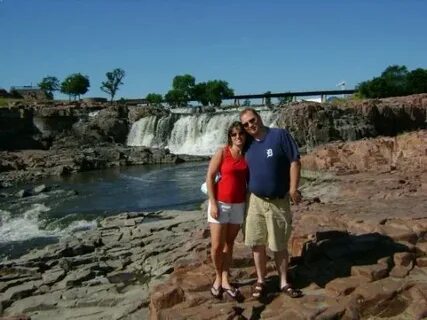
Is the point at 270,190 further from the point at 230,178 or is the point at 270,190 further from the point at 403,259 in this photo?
the point at 403,259

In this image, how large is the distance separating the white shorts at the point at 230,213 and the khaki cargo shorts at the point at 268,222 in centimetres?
10

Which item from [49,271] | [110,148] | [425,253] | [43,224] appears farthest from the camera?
[110,148]

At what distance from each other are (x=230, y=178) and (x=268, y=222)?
0.60 m

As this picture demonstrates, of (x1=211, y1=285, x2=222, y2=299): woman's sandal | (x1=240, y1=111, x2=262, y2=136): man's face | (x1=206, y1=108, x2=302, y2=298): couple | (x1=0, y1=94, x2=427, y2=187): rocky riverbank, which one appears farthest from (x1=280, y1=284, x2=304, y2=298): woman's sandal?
(x1=0, y1=94, x2=427, y2=187): rocky riverbank

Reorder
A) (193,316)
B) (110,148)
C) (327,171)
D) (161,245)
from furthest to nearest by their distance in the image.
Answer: (110,148), (327,171), (161,245), (193,316)

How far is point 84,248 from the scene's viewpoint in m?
11.9

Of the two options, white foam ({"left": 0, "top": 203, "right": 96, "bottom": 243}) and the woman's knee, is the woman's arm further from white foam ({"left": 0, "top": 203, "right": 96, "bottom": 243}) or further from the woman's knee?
white foam ({"left": 0, "top": 203, "right": 96, "bottom": 243})

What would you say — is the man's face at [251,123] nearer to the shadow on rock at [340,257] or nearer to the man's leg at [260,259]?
the man's leg at [260,259]

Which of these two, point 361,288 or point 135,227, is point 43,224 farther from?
point 361,288

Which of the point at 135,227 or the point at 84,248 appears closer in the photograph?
the point at 84,248

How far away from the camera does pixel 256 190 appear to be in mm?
5211

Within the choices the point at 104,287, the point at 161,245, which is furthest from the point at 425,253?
the point at 161,245

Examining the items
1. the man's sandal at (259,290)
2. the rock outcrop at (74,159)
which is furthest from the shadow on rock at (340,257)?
the rock outcrop at (74,159)

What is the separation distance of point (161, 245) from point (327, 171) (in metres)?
9.31
